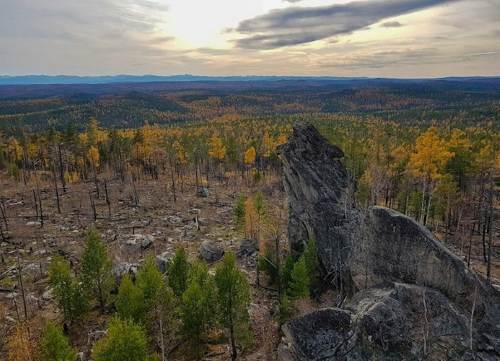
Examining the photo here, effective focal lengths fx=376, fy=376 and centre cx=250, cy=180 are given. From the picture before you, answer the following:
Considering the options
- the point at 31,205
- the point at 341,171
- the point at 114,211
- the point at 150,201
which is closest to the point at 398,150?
the point at 341,171

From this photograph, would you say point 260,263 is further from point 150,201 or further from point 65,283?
point 150,201

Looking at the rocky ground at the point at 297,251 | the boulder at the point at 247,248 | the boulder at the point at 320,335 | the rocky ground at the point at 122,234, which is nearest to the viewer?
the boulder at the point at 320,335

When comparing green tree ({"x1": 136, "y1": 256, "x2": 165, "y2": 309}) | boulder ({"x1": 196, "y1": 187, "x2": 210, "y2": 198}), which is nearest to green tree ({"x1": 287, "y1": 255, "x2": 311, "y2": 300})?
green tree ({"x1": 136, "y1": 256, "x2": 165, "y2": 309})

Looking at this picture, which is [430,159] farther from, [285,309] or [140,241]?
[140,241]

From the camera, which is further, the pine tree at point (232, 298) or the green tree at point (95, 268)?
the green tree at point (95, 268)

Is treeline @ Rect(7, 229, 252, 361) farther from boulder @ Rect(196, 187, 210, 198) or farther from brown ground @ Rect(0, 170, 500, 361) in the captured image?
boulder @ Rect(196, 187, 210, 198)

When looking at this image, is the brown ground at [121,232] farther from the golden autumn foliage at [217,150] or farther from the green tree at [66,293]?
the golden autumn foliage at [217,150]

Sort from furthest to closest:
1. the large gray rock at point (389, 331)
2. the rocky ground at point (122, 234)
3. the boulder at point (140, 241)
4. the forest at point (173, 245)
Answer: the boulder at point (140, 241)
the rocky ground at point (122, 234)
the forest at point (173, 245)
the large gray rock at point (389, 331)

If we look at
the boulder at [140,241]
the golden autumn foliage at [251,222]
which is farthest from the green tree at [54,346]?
the golden autumn foliage at [251,222]

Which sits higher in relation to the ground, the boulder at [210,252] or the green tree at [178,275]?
the green tree at [178,275]
